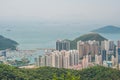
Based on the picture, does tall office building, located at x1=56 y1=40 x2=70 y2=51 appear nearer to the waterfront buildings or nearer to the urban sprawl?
the urban sprawl

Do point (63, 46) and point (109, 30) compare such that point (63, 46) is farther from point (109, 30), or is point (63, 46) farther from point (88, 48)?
point (109, 30)

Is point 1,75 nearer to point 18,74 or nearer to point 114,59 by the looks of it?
point 18,74

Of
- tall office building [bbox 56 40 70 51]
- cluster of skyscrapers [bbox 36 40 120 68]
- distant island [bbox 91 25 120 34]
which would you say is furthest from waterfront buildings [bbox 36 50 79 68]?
distant island [bbox 91 25 120 34]

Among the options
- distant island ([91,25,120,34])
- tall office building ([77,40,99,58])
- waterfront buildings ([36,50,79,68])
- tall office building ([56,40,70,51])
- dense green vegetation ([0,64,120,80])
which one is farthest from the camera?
distant island ([91,25,120,34])

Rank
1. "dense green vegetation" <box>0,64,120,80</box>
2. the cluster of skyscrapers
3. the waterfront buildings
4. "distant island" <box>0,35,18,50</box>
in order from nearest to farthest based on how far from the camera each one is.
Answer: "dense green vegetation" <box>0,64,120,80</box>, the waterfront buildings, the cluster of skyscrapers, "distant island" <box>0,35,18,50</box>

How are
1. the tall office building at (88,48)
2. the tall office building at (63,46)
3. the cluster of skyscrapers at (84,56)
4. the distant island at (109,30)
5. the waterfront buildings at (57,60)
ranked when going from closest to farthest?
the waterfront buildings at (57,60)
the cluster of skyscrapers at (84,56)
the tall office building at (88,48)
the tall office building at (63,46)
the distant island at (109,30)

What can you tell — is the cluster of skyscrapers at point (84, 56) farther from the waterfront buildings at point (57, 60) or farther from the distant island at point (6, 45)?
the distant island at point (6, 45)

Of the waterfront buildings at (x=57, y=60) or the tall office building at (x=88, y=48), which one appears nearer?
the waterfront buildings at (x=57, y=60)

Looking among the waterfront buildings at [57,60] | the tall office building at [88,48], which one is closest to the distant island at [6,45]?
the tall office building at [88,48]
